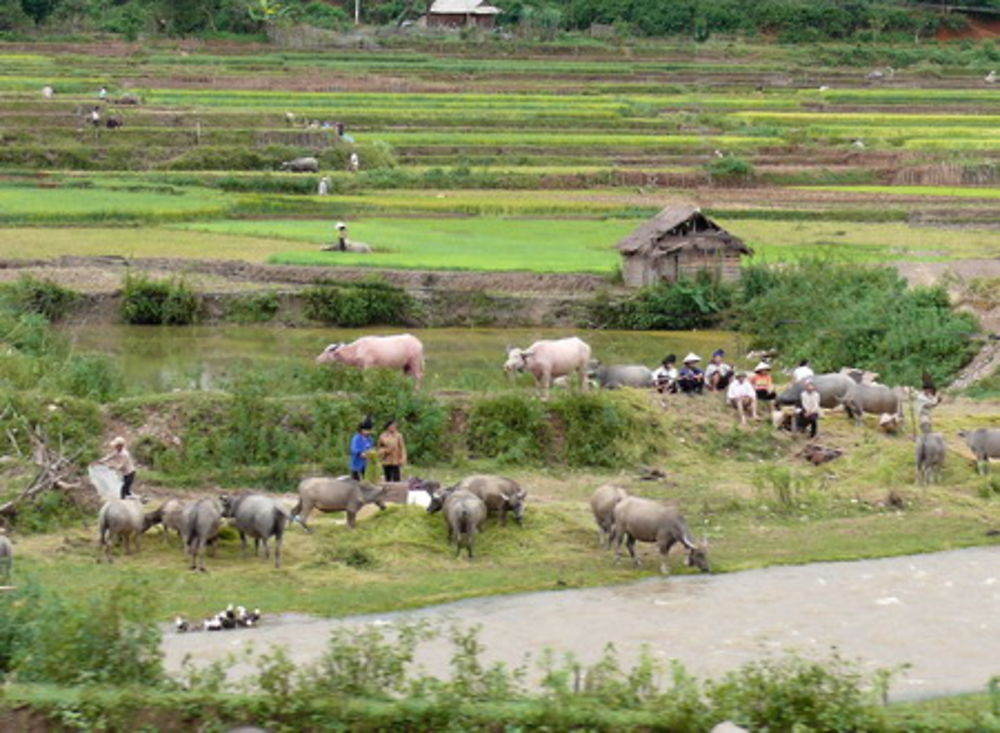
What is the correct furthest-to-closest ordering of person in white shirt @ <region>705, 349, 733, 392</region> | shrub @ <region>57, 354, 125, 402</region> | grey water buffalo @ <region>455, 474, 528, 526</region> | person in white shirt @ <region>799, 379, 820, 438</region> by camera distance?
1. person in white shirt @ <region>705, 349, 733, 392</region>
2. person in white shirt @ <region>799, 379, 820, 438</region>
3. shrub @ <region>57, 354, 125, 402</region>
4. grey water buffalo @ <region>455, 474, 528, 526</region>

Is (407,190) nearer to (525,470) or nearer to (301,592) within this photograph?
(525,470)

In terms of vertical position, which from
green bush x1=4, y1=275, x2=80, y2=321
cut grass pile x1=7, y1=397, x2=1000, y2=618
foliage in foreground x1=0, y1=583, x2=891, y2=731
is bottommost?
green bush x1=4, y1=275, x2=80, y2=321

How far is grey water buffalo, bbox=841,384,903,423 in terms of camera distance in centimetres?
2125

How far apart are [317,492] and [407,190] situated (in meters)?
27.7

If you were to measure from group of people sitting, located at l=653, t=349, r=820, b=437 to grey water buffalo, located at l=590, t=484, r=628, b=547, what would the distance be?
4.68 meters

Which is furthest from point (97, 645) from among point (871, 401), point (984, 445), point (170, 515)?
point (871, 401)

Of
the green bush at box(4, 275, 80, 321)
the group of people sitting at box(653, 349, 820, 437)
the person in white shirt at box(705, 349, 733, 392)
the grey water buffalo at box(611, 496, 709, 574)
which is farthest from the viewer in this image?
the green bush at box(4, 275, 80, 321)

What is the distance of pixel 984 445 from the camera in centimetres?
1917

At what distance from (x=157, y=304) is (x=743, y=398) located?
12.1m

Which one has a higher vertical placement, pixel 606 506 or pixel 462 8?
pixel 462 8

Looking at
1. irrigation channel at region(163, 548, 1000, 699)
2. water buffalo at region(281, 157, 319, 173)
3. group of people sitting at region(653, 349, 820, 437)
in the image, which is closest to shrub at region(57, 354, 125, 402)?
group of people sitting at region(653, 349, 820, 437)

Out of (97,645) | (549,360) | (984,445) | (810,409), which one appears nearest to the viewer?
(97,645)

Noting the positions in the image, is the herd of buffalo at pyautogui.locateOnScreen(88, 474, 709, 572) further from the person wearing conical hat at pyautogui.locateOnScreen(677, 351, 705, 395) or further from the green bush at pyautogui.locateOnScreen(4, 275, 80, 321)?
the green bush at pyautogui.locateOnScreen(4, 275, 80, 321)

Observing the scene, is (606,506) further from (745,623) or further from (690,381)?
(690,381)
